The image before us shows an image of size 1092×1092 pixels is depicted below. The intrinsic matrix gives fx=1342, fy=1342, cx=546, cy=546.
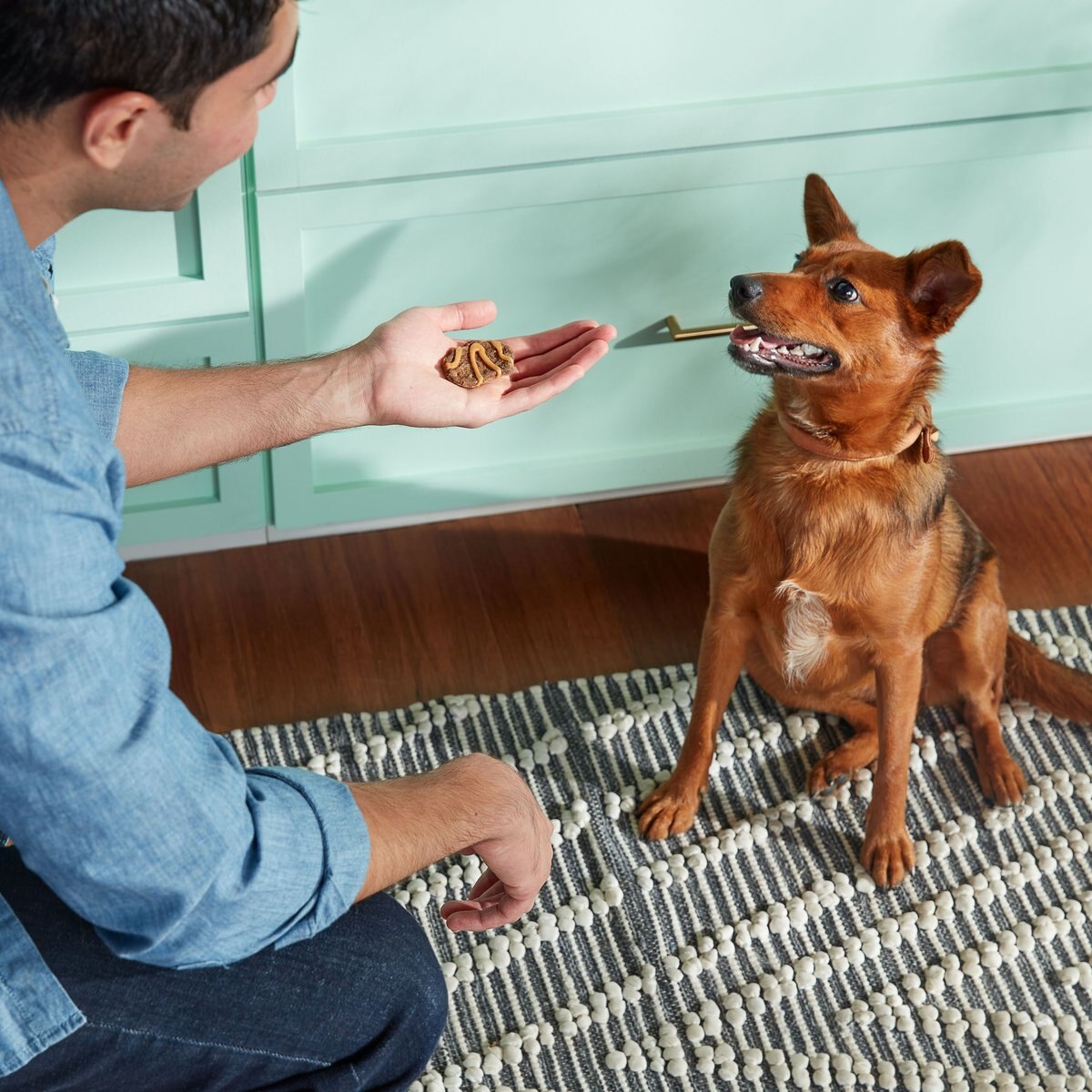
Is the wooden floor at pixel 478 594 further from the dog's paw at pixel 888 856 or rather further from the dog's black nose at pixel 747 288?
the dog's black nose at pixel 747 288

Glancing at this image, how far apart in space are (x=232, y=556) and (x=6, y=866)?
3.71 ft

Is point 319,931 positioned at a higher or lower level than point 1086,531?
higher

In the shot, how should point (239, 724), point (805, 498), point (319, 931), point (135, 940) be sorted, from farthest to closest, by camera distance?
point (239, 724) → point (805, 498) → point (319, 931) → point (135, 940)

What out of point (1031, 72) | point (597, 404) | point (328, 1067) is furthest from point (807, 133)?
point (328, 1067)

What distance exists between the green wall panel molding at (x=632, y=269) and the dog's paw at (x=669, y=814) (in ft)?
2.04

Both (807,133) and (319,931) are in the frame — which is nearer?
(319,931)

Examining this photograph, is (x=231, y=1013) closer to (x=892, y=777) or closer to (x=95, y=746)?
Result: (x=95, y=746)

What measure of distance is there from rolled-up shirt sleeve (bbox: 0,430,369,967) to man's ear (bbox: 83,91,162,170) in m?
0.24

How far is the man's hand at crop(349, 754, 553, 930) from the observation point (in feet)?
3.87

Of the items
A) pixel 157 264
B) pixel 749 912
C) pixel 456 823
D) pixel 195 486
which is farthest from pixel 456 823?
pixel 195 486

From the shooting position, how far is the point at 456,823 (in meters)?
1.22

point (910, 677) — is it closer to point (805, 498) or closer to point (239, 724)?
point (805, 498)

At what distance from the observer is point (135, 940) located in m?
1.02

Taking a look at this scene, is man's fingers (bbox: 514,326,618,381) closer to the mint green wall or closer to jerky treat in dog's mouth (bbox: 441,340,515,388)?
jerky treat in dog's mouth (bbox: 441,340,515,388)
